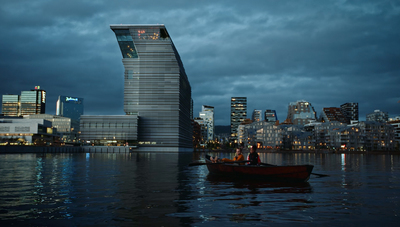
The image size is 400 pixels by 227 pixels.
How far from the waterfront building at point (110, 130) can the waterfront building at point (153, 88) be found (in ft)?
20.6

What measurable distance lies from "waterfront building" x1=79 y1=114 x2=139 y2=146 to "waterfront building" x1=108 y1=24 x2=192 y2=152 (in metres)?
6.28

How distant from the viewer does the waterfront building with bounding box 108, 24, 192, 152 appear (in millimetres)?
166625

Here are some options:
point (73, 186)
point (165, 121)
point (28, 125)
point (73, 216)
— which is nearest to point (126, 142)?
point (165, 121)

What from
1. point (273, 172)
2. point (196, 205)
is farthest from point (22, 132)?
point (196, 205)

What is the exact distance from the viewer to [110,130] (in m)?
162

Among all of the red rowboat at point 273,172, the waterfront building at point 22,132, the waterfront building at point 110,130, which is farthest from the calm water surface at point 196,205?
the waterfront building at point 22,132

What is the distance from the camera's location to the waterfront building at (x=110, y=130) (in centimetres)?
16100

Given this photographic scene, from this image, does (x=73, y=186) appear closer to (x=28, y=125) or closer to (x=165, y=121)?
(x=165, y=121)

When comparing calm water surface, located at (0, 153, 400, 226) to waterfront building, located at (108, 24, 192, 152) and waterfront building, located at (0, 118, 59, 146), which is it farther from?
waterfront building, located at (0, 118, 59, 146)

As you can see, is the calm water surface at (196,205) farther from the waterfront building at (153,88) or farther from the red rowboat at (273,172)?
the waterfront building at (153,88)

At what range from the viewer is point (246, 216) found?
1325 cm

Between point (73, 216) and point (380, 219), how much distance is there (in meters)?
12.0

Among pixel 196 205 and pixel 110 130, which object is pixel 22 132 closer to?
pixel 110 130

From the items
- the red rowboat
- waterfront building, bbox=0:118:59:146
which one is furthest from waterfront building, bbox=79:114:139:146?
the red rowboat
